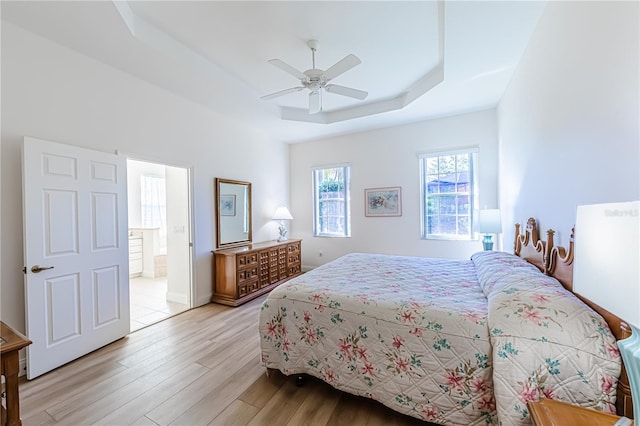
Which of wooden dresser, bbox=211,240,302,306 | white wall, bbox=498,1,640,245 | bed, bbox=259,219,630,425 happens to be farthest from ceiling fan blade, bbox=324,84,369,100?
wooden dresser, bbox=211,240,302,306

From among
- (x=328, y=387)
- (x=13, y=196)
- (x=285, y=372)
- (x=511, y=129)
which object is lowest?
(x=328, y=387)

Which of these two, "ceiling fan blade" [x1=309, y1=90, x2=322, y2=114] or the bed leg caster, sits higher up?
"ceiling fan blade" [x1=309, y1=90, x2=322, y2=114]

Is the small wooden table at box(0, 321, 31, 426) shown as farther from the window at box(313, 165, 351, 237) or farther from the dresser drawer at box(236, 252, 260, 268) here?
the window at box(313, 165, 351, 237)

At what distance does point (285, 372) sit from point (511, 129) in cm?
349

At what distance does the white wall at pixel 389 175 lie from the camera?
13.7 ft

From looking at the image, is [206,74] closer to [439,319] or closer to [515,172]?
[439,319]

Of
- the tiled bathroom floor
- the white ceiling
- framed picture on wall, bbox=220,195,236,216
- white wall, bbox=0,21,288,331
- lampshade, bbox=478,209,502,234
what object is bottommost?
the tiled bathroom floor

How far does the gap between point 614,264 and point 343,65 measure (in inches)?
88.9

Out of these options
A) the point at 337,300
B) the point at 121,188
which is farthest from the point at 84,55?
the point at 337,300

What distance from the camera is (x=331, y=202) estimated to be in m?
5.59

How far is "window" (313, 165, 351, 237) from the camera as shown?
5.40 metres

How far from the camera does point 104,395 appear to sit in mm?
1938

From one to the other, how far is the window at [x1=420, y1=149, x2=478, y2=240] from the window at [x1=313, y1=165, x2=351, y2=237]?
4.90 feet

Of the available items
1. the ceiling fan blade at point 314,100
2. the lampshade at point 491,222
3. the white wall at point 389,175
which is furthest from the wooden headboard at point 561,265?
the ceiling fan blade at point 314,100
